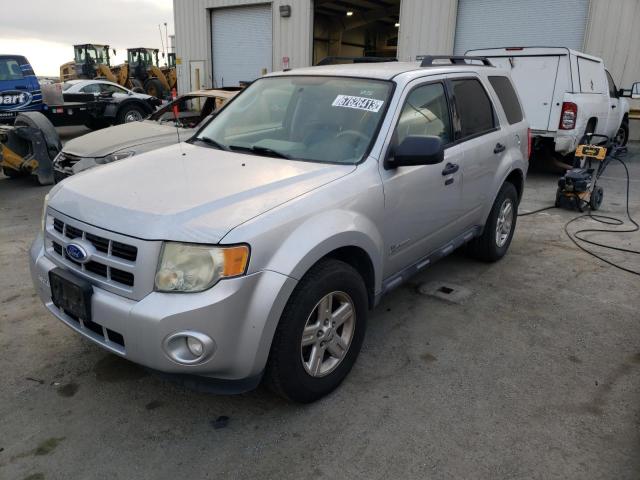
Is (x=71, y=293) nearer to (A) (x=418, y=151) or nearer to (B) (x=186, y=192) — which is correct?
(B) (x=186, y=192)

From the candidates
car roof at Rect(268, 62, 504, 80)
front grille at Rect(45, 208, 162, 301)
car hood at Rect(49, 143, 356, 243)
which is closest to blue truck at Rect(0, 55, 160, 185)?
car roof at Rect(268, 62, 504, 80)

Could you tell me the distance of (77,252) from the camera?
2512 millimetres

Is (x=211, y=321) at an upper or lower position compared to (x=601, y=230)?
upper

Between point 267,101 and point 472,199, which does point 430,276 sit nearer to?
point 472,199

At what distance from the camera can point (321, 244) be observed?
2.55 meters

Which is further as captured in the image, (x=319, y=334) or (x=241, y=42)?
(x=241, y=42)

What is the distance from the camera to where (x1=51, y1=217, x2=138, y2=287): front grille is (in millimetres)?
2355

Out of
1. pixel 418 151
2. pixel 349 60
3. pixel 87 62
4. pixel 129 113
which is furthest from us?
pixel 87 62

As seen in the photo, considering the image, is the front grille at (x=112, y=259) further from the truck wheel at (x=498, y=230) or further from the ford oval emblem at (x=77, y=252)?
the truck wheel at (x=498, y=230)

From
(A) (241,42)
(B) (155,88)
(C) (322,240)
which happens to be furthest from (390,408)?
(B) (155,88)

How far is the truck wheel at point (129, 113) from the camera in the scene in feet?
48.7

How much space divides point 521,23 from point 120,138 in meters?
10.9

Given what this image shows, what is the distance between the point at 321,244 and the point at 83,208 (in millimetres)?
1209

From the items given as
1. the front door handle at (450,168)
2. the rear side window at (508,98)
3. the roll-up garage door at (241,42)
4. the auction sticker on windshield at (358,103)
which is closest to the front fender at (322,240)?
the auction sticker on windshield at (358,103)
